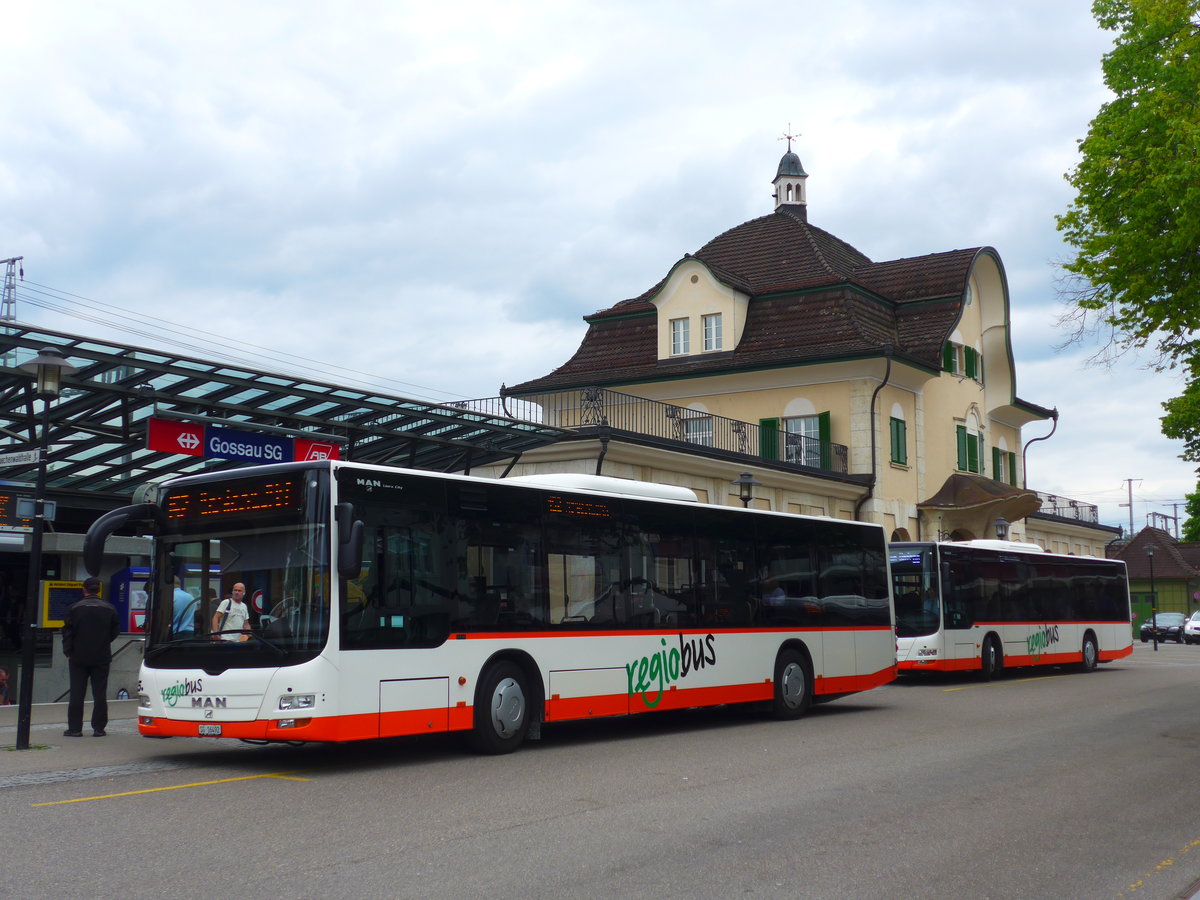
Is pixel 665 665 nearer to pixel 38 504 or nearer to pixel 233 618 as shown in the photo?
pixel 233 618

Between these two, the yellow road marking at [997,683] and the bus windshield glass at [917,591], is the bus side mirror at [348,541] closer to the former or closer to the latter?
the yellow road marking at [997,683]

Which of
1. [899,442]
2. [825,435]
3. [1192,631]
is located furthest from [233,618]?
[1192,631]

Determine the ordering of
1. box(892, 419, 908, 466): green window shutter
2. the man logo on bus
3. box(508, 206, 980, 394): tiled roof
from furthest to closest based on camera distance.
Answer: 1. box(892, 419, 908, 466): green window shutter
2. box(508, 206, 980, 394): tiled roof
3. the man logo on bus

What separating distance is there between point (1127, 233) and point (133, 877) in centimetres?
1464

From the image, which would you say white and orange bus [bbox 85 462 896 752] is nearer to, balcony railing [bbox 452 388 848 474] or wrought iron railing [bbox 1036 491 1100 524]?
balcony railing [bbox 452 388 848 474]

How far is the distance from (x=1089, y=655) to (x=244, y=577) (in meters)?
26.3

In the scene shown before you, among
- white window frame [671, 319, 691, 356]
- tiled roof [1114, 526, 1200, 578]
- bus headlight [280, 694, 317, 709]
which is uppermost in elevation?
white window frame [671, 319, 691, 356]

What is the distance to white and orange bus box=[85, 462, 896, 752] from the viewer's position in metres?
11.4

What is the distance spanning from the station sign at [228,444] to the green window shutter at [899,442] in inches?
880

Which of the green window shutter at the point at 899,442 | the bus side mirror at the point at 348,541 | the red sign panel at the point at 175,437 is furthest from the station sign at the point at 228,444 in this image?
the green window shutter at the point at 899,442

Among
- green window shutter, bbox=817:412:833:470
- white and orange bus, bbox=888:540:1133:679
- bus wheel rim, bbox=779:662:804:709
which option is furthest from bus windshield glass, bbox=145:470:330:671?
green window shutter, bbox=817:412:833:470

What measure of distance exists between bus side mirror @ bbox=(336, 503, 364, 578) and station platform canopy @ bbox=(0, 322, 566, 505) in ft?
14.9

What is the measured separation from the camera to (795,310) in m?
38.7

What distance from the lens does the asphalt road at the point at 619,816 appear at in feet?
23.0
